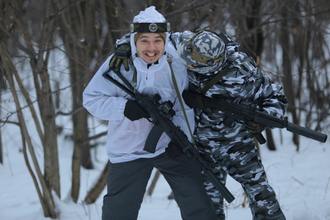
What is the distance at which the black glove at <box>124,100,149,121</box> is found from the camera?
2145 mm

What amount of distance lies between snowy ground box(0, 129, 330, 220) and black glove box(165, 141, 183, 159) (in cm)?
114

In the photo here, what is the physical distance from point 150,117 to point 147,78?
0.25m

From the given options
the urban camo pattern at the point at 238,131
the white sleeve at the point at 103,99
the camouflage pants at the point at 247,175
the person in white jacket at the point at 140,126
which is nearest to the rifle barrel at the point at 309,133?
the urban camo pattern at the point at 238,131

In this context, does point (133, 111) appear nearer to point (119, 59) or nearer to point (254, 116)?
point (119, 59)

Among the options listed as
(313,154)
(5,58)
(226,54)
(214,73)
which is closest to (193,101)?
(214,73)

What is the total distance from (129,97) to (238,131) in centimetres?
75

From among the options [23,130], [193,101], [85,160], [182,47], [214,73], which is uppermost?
[182,47]

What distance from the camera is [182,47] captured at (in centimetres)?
215

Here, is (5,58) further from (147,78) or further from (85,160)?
(85,160)

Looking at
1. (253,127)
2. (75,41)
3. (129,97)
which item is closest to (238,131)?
(253,127)

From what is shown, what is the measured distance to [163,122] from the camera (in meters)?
2.22

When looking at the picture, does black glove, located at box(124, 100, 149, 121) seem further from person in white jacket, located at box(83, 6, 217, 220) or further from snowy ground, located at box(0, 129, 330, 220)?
snowy ground, located at box(0, 129, 330, 220)

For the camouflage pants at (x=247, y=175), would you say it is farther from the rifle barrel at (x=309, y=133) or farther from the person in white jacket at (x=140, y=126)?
the rifle barrel at (x=309, y=133)

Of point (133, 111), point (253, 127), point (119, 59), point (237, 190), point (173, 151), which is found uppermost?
point (119, 59)
